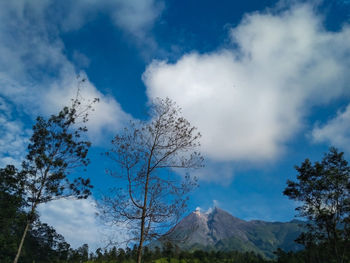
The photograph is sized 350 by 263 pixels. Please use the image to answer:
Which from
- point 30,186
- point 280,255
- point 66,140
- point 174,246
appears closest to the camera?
→ point 174,246

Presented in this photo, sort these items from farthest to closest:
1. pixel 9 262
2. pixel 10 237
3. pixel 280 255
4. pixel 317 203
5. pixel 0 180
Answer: pixel 280 255 < pixel 9 262 < pixel 10 237 < pixel 0 180 < pixel 317 203

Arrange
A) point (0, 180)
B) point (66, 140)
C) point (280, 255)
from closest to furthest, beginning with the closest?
point (66, 140), point (0, 180), point (280, 255)

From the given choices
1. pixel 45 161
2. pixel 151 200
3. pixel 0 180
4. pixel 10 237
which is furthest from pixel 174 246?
pixel 10 237

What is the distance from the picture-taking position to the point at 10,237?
1516 inches

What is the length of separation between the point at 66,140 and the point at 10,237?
31.9 metres

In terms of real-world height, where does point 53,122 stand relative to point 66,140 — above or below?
above

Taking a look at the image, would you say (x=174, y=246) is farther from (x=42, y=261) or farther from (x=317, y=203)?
(x=42, y=261)

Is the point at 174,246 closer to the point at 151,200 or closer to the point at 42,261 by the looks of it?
the point at 151,200

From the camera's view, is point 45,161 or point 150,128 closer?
point 150,128

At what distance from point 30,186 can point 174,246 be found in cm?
1142

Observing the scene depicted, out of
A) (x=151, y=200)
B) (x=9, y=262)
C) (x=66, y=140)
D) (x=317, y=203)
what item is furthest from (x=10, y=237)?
(x=317, y=203)

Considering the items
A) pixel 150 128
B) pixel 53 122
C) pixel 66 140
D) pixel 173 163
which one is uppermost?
pixel 53 122

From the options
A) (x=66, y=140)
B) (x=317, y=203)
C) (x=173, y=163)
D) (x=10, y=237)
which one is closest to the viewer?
(x=173, y=163)

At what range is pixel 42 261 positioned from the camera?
60.9 m
